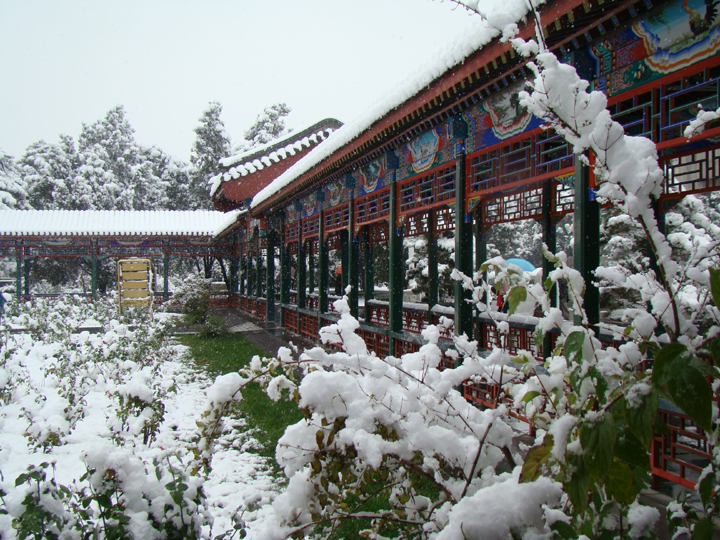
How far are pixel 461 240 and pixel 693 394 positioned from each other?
4226mm

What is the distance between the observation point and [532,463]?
1.05 metres

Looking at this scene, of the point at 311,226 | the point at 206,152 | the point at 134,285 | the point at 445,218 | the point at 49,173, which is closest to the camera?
the point at 445,218

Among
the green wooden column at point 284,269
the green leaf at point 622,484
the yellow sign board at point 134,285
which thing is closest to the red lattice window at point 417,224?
the green wooden column at point 284,269

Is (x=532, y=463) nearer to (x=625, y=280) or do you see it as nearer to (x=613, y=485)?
(x=613, y=485)

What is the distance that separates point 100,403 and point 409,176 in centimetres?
526

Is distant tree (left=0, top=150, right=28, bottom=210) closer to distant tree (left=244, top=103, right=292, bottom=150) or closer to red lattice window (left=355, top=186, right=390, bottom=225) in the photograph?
distant tree (left=244, top=103, right=292, bottom=150)

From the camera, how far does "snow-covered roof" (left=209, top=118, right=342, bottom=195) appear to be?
14312 mm

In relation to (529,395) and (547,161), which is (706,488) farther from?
(547,161)

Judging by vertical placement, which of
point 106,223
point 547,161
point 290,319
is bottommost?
point 290,319

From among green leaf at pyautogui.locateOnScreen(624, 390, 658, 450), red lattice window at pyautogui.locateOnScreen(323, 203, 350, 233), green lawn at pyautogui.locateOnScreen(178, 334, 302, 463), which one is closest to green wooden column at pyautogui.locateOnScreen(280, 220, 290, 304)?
green lawn at pyautogui.locateOnScreen(178, 334, 302, 463)

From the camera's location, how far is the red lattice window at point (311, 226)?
10.6 metres

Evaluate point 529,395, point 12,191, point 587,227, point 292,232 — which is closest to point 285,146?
point 292,232

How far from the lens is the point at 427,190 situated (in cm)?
595

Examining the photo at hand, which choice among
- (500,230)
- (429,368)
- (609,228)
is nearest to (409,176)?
(429,368)
